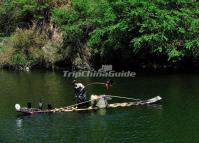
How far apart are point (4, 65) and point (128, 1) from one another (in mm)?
26896

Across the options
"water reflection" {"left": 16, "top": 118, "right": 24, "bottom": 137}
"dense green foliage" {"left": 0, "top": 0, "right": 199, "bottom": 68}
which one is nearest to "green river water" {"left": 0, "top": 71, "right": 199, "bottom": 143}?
"water reflection" {"left": 16, "top": 118, "right": 24, "bottom": 137}

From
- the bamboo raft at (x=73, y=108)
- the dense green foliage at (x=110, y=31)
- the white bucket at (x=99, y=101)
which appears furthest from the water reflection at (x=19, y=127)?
the dense green foliage at (x=110, y=31)

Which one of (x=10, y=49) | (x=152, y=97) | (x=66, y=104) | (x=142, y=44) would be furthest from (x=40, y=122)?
(x=10, y=49)

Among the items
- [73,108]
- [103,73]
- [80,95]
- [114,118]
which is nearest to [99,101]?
[80,95]

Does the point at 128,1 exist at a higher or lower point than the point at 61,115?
higher

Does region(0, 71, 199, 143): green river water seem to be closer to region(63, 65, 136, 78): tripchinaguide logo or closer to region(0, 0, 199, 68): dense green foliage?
region(63, 65, 136, 78): tripchinaguide logo

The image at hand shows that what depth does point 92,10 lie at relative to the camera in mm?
69625

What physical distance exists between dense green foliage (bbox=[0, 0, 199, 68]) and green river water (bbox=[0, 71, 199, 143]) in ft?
19.7

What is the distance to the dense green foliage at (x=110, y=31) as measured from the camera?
206 feet

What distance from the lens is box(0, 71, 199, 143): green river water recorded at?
35094 millimetres

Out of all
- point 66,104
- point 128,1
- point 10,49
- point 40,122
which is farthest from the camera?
point 10,49

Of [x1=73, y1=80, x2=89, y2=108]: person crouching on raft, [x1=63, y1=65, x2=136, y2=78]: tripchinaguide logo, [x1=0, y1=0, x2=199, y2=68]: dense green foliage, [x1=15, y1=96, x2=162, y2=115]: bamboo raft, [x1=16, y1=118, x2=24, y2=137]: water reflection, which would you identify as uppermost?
[x1=0, y1=0, x2=199, y2=68]: dense green foliage

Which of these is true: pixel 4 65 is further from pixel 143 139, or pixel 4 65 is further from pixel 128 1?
pixel 143 139

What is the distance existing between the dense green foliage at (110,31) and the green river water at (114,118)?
6.02m
